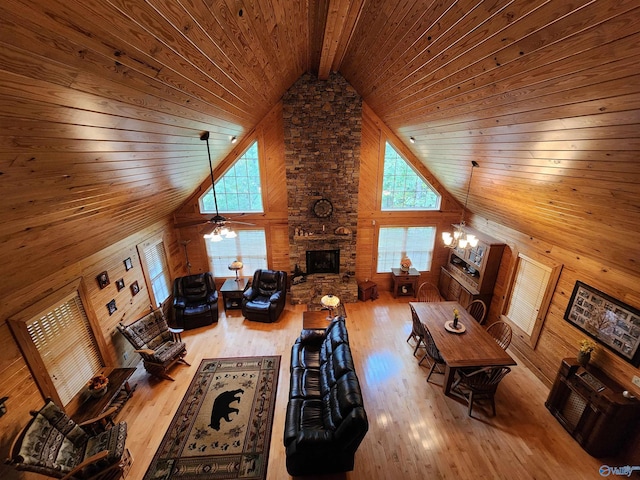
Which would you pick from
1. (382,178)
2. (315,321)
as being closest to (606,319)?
(315,321)

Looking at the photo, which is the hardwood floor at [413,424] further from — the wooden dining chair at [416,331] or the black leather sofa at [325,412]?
the black leather sofa at [325,412]

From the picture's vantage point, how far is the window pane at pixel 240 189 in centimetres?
660

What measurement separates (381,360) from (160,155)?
190 inches

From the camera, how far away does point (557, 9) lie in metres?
1.46

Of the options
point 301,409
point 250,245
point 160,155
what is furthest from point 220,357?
point 160,155

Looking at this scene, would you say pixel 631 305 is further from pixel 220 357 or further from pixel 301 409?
pixel 220 357

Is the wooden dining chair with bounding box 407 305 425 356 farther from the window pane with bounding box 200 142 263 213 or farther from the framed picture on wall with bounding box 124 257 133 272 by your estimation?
the framed picture on wall with bounding box 124 257 133 272

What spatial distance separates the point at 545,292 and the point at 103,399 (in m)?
7.05

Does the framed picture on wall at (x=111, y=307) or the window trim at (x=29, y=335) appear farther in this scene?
the framed picture on wall at (x=111, y=307)

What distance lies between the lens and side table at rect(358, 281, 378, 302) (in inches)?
278

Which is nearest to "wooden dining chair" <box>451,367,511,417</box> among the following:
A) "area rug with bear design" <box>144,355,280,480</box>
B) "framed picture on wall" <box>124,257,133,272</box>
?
"area rug with bear design" <box>144,355,280,480</box>

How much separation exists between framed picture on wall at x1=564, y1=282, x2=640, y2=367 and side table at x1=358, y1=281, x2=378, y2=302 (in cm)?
377

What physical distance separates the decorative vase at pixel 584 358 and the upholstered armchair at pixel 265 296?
5237 mm

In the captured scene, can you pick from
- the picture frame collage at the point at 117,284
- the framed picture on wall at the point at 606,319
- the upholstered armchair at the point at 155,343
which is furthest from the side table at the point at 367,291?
the picture frame collage at the point at 117,284
